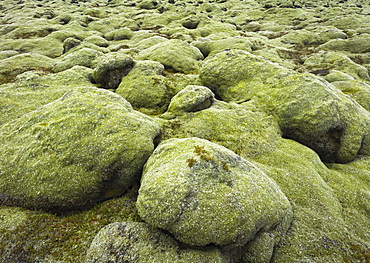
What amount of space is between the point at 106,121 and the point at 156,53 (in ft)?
98.0

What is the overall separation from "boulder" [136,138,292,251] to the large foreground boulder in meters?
4.37

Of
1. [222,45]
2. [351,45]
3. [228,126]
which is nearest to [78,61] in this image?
[228,126]

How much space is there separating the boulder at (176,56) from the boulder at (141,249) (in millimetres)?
35317

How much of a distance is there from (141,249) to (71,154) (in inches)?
456

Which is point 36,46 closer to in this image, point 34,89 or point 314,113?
point 34,89

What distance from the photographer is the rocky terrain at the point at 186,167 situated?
1404 cm

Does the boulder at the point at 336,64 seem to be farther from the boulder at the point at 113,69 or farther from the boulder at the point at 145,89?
the boulder at the point at 113,69

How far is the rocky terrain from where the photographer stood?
14.0 meters

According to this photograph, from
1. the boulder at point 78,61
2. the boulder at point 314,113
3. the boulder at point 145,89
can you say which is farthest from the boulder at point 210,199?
the boulder at point 78,61

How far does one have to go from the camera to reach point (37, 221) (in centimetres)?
1569

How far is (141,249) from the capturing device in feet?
44.4

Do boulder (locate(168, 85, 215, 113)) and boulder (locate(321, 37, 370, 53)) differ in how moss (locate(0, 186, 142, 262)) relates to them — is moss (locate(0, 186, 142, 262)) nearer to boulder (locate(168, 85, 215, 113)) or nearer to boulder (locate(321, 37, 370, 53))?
boulder (locate(168, 85, 215, 113))

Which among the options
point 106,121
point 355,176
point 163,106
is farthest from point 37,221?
point 355,176

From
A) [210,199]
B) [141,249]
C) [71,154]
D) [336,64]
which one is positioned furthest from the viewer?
[336,64]
